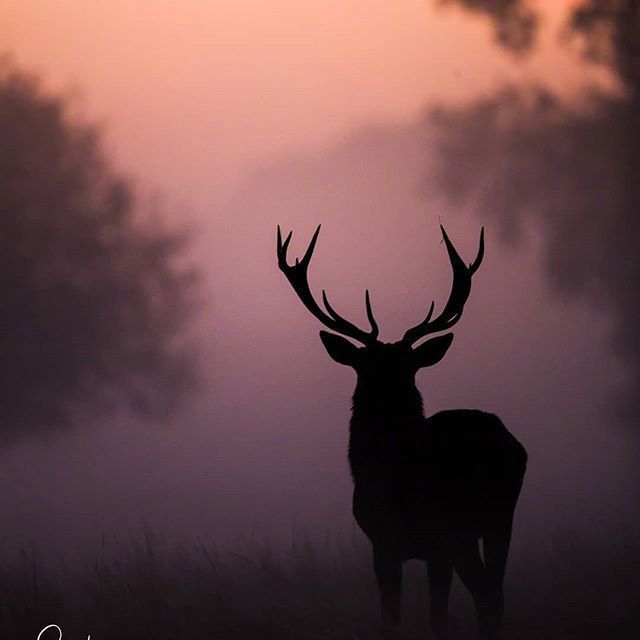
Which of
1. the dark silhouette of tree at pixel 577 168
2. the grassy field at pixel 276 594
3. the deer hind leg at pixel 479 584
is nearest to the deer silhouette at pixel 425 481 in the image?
→ the deer hind leg at pixel 479 584

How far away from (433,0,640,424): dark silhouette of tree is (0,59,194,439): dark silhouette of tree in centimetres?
162

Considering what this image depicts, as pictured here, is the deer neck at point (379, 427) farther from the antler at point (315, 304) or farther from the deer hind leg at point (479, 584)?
the deer hind leg at point (479, 584)

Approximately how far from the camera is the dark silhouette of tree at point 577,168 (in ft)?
18.6

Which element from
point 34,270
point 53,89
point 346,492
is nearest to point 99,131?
point 53,89

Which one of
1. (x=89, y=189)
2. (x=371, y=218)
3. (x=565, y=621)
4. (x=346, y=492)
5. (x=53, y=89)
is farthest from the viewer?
(x=89, y=189)

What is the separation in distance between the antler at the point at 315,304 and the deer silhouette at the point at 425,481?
0.04ft

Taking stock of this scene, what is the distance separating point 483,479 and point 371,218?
1722 mm

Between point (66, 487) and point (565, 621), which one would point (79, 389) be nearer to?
point (66, 487)

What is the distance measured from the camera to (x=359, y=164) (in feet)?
16.6

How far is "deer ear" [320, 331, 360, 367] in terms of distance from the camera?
142 inches

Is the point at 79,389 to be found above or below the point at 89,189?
below

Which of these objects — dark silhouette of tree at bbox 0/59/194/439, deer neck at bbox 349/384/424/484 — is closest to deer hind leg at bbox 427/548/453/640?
deer neck at bbox 349/384/424/484

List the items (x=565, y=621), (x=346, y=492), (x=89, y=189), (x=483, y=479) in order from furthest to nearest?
(x=89, y=189), (x=346, y=492), (x=565, y=621), (x=483, y=479)

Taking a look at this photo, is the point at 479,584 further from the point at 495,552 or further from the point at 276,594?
the point at 276,594
